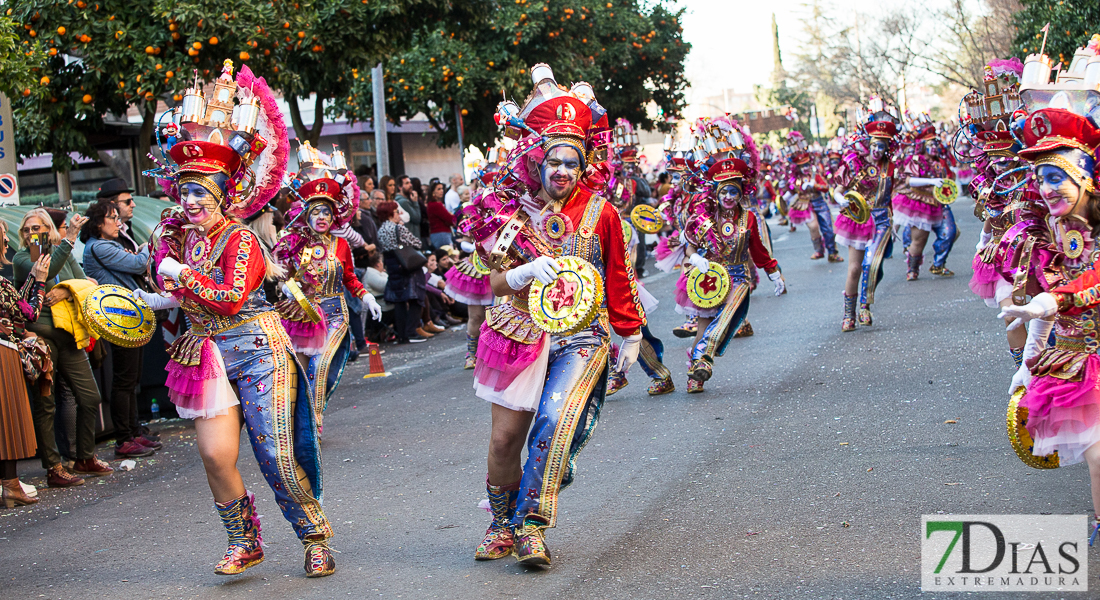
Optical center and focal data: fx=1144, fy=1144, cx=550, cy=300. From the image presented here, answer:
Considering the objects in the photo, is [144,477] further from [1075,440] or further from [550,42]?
[550,42]

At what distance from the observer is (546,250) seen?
16.7 feet

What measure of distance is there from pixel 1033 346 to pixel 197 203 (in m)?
3.66

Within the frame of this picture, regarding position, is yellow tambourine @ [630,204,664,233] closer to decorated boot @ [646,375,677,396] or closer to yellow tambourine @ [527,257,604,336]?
decorated boot @ [646,375,677,396]

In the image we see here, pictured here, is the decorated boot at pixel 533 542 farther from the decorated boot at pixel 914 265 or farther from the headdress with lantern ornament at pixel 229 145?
the decorated boot at pixel 914 265

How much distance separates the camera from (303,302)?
24.8ft

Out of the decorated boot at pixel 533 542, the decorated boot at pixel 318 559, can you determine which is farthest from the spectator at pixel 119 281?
the decorated boot at pixel 533 542

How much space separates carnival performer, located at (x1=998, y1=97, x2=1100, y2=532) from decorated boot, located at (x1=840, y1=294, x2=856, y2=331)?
23.0 ft

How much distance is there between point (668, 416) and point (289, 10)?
792cm

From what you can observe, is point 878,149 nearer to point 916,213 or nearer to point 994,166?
point 916,213

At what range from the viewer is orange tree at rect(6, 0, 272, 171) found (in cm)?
1246

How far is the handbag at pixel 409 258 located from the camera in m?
14.0

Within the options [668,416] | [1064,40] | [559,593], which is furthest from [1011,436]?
[1064,40]

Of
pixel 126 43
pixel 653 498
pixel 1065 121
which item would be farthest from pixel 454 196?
pixel 1065 121

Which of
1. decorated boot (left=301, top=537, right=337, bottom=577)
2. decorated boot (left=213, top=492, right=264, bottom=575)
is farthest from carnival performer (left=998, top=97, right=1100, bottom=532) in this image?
decorated boot (left=213, top=492, right=264, bottom=575)
